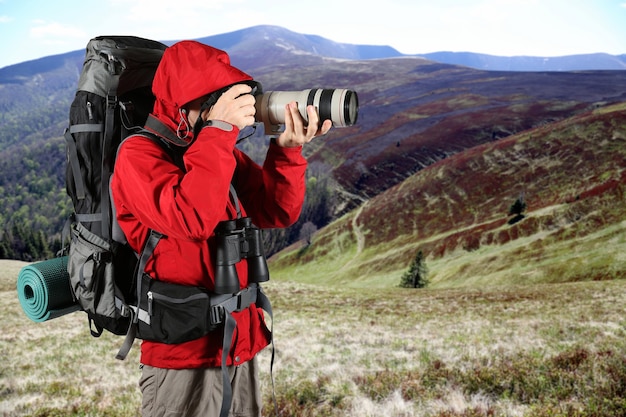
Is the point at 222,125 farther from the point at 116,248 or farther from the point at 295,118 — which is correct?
the point at 116,248

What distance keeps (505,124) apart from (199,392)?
167 metres

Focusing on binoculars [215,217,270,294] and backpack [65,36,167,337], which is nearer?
binoculars [215,217,270,294]

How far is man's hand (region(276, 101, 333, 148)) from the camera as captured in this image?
290 cm

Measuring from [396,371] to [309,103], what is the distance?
5.61m

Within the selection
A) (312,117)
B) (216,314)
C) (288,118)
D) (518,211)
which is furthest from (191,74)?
(518,211)

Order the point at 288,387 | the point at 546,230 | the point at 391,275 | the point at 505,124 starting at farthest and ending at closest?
the point at 505,124
the point at 391,275
the point at 546,230
the point at 288,387

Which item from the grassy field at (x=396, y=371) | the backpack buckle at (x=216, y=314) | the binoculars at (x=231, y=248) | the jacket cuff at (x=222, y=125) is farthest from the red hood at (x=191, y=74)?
the grassy field at (x=396, y=371)

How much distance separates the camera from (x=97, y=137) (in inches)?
115

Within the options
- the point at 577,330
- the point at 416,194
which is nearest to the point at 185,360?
the point at 577,330

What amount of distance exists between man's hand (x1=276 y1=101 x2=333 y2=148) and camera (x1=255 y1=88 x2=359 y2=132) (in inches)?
1.2

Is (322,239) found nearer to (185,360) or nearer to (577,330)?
(577,330)

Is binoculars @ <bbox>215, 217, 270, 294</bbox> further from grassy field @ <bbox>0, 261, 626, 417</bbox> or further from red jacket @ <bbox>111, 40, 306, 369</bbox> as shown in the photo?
grassy field @ <bbox>0, 261, 626, 417</bbox>

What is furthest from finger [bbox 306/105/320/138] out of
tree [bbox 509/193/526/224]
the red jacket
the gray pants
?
tree [bbox 509/193/526/224]

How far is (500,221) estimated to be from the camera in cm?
7862
